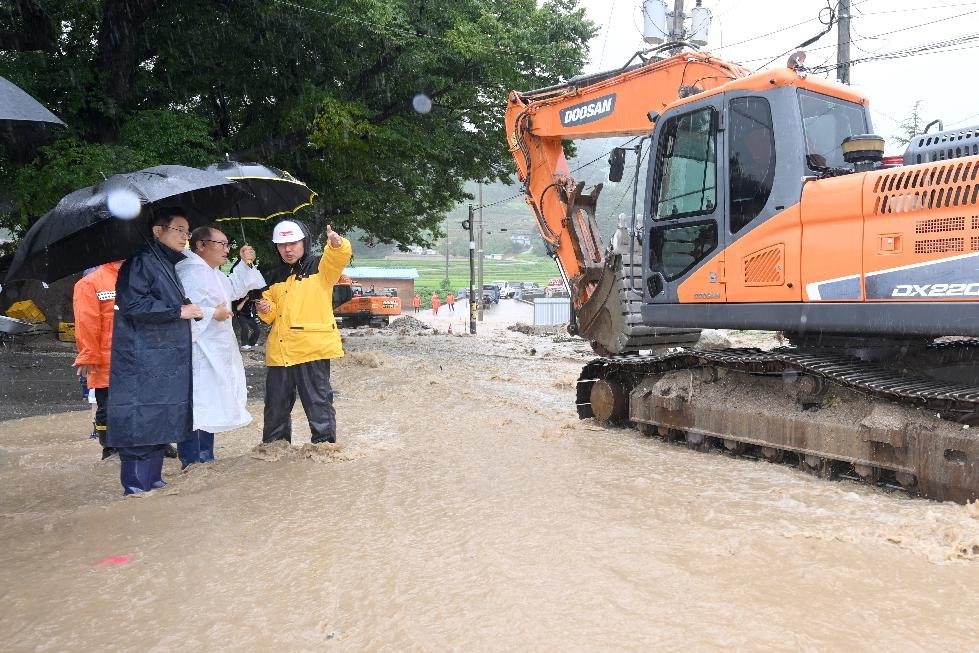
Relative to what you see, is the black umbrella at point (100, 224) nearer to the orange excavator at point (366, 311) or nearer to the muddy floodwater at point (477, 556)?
the muddy floodwater at point (477, 556)

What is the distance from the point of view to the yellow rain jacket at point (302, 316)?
17.6ft

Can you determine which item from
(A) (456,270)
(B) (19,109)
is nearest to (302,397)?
(B) (19,109)

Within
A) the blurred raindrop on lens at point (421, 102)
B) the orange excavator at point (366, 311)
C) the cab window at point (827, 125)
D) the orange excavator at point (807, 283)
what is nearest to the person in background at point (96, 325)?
the orange excavator at point (807, 283)

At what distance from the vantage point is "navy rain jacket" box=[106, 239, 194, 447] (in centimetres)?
435

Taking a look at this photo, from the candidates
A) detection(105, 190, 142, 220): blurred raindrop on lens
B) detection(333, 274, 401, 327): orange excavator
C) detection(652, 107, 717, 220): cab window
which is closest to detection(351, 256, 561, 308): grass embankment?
detection(333, 274, 401, 327): orange excavator

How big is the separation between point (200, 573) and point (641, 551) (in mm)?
2093

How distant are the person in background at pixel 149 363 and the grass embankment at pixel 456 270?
7789cm

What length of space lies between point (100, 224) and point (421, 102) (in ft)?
38.0

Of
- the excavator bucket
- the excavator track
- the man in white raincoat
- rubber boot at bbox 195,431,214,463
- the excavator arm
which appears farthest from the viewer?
the excavator bucket

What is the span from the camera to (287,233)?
5363 millimetres

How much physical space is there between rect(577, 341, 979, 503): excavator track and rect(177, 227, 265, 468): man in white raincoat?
351 centimetres

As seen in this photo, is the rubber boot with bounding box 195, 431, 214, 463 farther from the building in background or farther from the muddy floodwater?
the building in background

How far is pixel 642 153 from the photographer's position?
6.55 metres

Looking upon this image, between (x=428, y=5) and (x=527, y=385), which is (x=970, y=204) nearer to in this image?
(x=527, y=385)
